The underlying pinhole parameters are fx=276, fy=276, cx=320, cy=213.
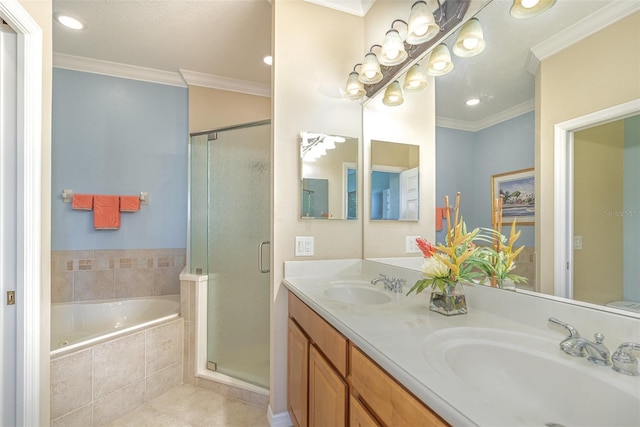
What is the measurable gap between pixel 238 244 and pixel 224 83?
1.70 m

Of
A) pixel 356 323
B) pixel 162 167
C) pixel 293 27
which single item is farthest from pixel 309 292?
pixel 162 167

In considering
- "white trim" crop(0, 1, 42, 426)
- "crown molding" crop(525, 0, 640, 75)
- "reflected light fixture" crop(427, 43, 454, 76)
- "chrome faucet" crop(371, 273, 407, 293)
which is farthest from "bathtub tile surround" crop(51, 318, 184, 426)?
"crown molding" crop(525, 0, 640, 75)

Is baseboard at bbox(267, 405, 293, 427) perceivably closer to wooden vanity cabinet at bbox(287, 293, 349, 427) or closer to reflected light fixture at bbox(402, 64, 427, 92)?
wooden vanity cabinet at bbox(287, 293, 349, 427)

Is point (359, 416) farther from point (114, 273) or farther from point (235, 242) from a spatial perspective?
point (114, 273)

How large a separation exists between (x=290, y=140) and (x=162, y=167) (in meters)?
1.72

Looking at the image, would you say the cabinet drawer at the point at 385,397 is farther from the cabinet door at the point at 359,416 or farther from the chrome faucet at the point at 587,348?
the chrome faucet at the point at 587,348

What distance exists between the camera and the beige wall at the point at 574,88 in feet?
2.18

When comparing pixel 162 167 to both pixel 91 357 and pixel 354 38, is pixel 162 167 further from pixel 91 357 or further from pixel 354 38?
pixel 354 38

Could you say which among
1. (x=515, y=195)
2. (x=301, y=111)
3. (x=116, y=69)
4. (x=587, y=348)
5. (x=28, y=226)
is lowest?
(x=587, y=348)

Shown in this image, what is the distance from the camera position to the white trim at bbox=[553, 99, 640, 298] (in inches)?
31.1

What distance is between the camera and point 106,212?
2.47 m

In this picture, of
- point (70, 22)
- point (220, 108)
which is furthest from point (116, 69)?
point (220, 108)

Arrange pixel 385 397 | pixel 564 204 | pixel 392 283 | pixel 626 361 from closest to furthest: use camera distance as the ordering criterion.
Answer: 1. pixel 626 361
2. pixel 385 397
3. pixel 564 204
4. pixel 392 283

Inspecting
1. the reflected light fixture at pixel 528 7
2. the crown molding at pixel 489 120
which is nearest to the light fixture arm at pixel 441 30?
the reflected light fixture at pixel 528 7
